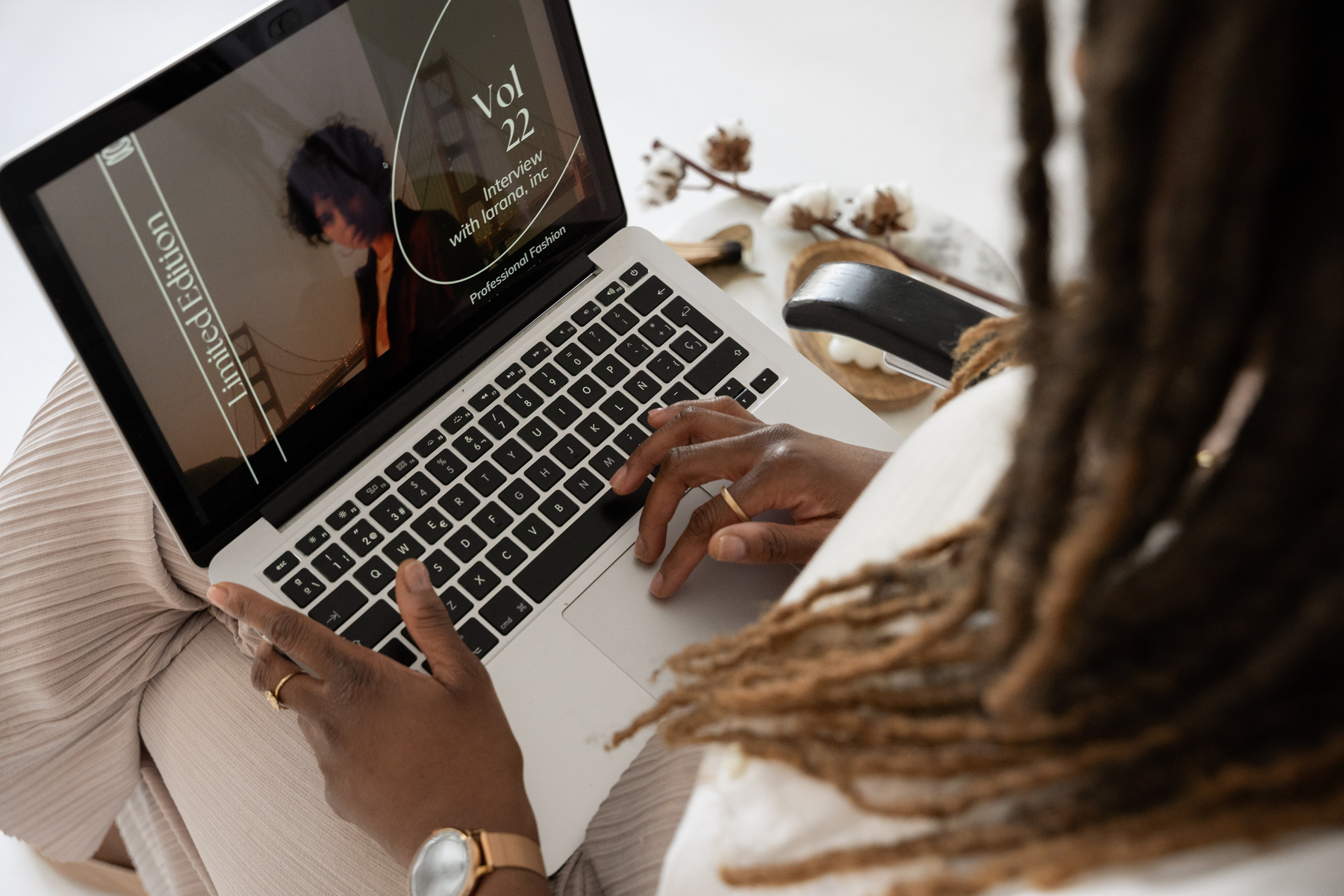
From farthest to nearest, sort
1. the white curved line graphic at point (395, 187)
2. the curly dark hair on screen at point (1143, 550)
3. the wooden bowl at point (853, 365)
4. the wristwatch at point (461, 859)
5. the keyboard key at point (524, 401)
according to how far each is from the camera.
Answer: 1. the wooden bowl at point (853, 365)
2. the keyboard key at point (524, 401)
3. the white curved line graphic at point (395, 187)
4. the wristwatch at point (461, 859)
5. the curly dark hair on screen at point (1143, 550)

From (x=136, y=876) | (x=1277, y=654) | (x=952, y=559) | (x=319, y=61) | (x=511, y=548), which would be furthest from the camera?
(x=136, y=876)

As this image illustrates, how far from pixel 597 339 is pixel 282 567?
0.97ft

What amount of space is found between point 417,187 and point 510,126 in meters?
0.09

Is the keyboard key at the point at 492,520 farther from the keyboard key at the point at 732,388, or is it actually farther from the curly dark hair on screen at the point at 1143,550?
the curly dark hair on screen at the point at 1143,550

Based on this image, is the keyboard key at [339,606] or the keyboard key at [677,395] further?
the keyboard key at [677,395]

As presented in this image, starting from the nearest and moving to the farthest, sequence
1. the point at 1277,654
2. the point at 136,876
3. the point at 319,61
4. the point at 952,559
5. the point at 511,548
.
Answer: the point at 1277,654 → the point at 952,559 → the point at 319,61 → the point at 511,548 → the point at 136,876

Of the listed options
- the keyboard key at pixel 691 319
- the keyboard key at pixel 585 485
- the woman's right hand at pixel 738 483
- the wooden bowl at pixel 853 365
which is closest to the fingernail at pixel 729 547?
the woman's right hand at pixel 738 483

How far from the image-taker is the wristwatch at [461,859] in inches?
20.1

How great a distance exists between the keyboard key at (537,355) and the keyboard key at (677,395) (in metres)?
0.10

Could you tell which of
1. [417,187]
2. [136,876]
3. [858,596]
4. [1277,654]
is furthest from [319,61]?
[136,876]

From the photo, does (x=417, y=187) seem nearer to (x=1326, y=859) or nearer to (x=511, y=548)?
(x=511, y=548)

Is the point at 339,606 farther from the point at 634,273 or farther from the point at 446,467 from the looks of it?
the point at 634,273

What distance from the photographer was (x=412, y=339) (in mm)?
684

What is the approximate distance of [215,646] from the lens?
761 mm
